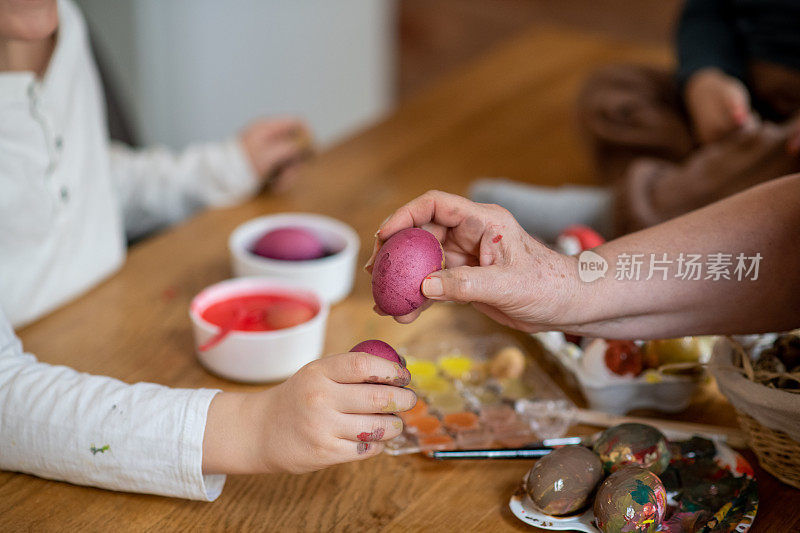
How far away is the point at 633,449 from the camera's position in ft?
2.27

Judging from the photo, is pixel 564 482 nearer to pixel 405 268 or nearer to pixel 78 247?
pixel 405 268

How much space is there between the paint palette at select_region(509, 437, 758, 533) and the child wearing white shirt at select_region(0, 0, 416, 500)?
153 millimetres

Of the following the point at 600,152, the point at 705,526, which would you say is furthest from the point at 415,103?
the point at 705,526

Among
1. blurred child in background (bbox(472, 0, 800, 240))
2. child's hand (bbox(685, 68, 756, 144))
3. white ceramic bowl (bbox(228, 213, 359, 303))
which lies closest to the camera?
white ceramic bowl (bbox(228, 213, 359, 303))

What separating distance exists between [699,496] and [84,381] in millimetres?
556

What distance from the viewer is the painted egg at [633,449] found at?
2.26ft

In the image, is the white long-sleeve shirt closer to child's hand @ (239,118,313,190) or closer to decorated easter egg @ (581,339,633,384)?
child's hand @ (239,118,313,190)

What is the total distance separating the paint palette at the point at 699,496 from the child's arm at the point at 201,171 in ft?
2.43

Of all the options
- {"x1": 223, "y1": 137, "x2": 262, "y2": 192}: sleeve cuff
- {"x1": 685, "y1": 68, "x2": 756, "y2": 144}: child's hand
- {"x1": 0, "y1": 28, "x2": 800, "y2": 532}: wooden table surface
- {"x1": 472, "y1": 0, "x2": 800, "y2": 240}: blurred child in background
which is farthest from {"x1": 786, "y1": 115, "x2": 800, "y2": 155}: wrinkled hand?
{"x1": 223, "y1": 137, "x2": 262, "y2": 192}: sleeve cuff

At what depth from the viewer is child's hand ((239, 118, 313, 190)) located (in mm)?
1266

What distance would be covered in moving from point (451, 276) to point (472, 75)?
1280mm

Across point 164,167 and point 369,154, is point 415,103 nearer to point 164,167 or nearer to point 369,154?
point 369,154

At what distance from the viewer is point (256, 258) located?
100 centimetres

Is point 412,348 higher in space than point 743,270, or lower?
lower
